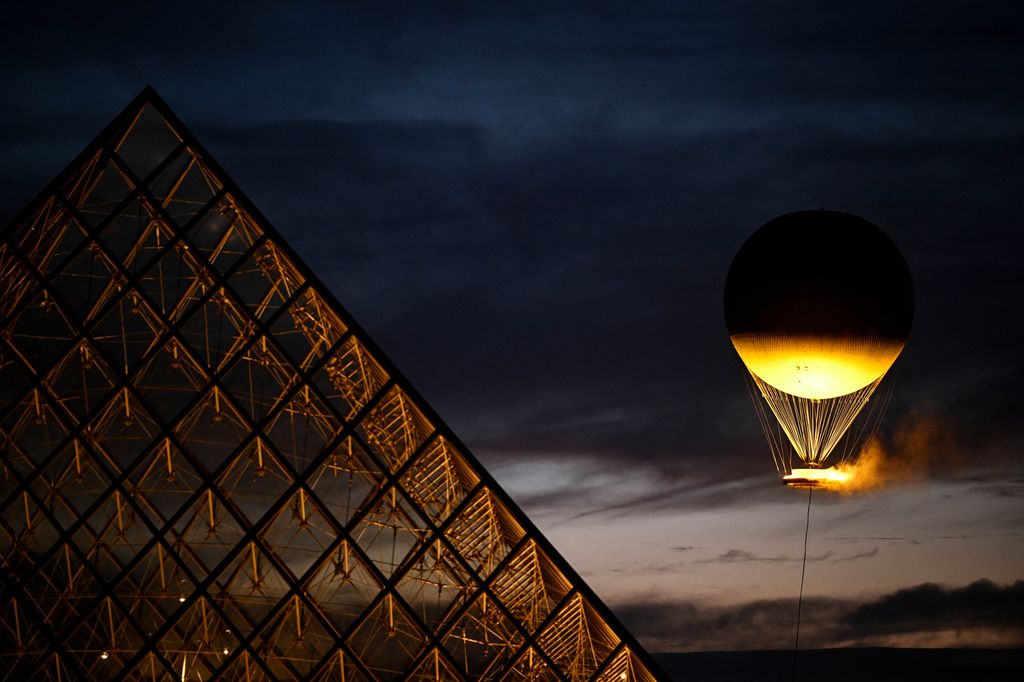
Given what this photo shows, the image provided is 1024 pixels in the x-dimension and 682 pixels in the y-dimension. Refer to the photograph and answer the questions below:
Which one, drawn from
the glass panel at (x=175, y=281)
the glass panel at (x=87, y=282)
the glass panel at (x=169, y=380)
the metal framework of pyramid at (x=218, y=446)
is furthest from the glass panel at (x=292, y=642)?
the glass panel at (x=87, y=282)

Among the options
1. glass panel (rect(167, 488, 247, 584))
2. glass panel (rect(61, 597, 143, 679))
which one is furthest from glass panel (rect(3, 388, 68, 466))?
glass panel (rect(167, 488, 247, 584))

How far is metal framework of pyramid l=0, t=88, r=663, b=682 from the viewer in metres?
21.2

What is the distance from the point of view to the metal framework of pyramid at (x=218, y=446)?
21.2 metres

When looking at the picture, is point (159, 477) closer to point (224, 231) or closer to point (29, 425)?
point (29, 425)

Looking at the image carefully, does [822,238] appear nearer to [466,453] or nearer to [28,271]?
[466,453]

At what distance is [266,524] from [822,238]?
32.0 feet

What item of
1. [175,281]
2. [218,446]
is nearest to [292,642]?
[218,446]

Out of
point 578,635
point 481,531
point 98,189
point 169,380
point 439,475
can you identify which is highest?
point 98,189

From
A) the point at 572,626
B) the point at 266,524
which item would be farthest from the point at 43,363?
the point at 572,626

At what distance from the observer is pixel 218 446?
27.3 m

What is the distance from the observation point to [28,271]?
23000 millimetres

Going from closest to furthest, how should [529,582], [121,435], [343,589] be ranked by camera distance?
[529,582]
[121,435]
[343,589]

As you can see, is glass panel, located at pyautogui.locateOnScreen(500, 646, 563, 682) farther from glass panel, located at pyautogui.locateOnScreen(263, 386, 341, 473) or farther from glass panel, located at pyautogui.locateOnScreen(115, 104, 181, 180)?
glass panel, located at pyautogui.locateOnScreen(115, 104, 181, 180)

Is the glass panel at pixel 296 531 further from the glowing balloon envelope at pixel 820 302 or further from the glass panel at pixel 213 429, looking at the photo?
the glowing balloon envelope at pixel 820 302
